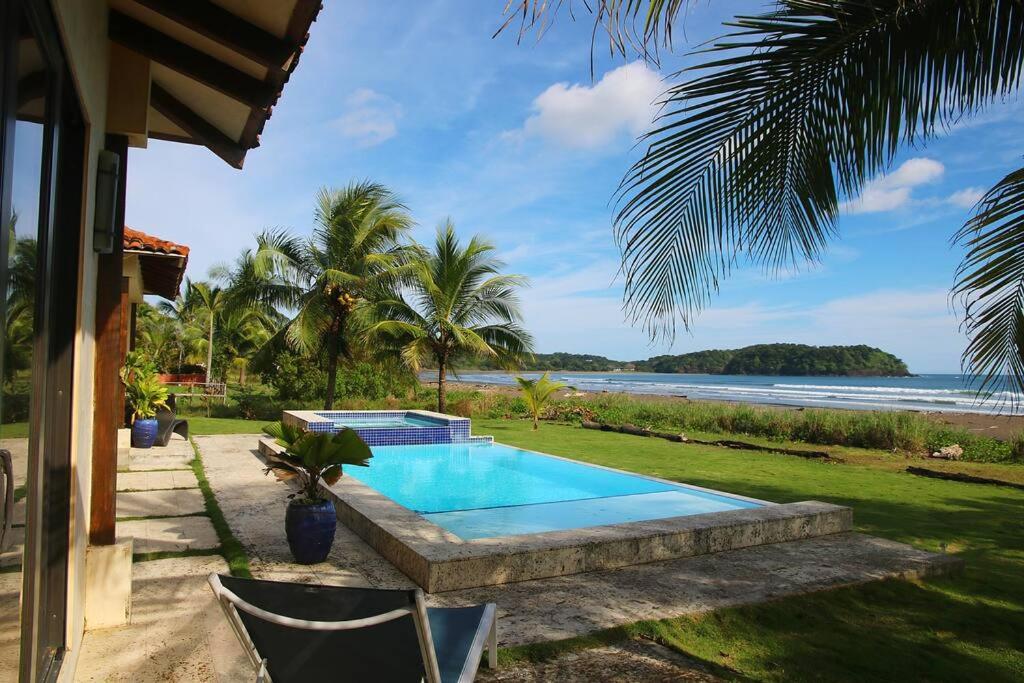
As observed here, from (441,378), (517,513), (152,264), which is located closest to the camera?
(517,513)

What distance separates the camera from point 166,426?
34.6ft

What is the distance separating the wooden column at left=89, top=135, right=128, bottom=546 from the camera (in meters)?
3.69

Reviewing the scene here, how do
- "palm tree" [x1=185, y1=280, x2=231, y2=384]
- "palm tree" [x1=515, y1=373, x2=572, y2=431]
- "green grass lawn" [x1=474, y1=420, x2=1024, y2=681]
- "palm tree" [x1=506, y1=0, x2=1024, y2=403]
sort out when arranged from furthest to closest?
"palm tree" [x1=185, y1=280, x2=231, y2=384], "palm tree" [x1=515, y1=373, x2=572, y2=431], "green grass lawn" [x1=474, y1=420, x2=1024, y2=681], "palm tree" [x1=506, y1=0, x2=1024, y2=403]

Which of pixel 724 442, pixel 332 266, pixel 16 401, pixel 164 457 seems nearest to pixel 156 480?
pixel 164 457

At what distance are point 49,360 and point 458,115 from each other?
43.5ft

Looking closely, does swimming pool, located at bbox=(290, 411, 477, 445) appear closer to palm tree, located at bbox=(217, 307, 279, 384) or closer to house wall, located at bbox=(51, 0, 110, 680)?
house wall, located at bbox=(51, 0, 110, 680)

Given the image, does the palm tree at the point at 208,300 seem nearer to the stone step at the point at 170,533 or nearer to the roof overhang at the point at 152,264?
the roof overhang at the point at 152,264

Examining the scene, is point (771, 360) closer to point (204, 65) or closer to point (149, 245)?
point (149, 245)

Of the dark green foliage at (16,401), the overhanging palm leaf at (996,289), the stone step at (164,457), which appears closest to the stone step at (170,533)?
the stone step at (164,457)

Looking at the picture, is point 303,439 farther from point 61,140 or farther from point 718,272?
point 718,272

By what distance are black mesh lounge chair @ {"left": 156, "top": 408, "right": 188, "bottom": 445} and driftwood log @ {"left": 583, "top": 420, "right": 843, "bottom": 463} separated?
30.8 feet

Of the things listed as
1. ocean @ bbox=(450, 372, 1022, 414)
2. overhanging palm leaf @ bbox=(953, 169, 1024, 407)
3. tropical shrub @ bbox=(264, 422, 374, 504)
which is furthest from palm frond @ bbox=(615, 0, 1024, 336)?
tropical shrub @ bbox=(264, 422, 374, 504)

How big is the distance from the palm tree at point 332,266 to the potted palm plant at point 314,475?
38.5 feet

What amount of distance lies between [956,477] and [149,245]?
11.8 metres
